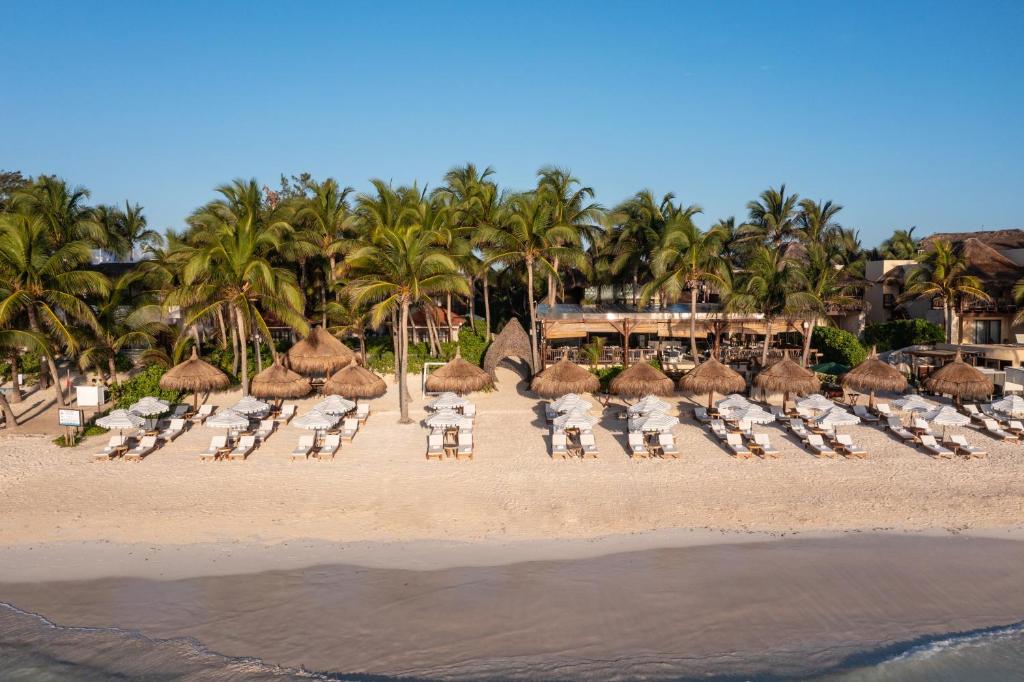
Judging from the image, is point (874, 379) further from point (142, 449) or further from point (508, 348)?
point (142, 449)

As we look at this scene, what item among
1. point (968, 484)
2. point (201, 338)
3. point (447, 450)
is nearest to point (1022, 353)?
point (968, 484)

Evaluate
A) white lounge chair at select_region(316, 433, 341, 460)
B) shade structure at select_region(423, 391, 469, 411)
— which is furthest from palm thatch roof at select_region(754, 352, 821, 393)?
white lounge chair at select_region(316, 433, 341, 460)

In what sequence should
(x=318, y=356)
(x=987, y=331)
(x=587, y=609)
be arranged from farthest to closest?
(x=987, y=331), (x=318, y=356), (x=587, y=609)

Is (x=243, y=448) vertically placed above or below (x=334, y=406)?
below

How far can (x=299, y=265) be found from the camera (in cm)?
3152

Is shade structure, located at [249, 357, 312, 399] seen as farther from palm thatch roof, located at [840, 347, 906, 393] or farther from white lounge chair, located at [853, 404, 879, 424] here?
palm thatch roof, located at [840, 347, 906, 393]

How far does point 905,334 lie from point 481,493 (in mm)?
24885

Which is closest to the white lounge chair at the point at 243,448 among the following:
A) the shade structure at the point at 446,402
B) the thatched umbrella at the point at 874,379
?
the shade structure at the point at 446,402

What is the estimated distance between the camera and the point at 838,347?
2731 cm

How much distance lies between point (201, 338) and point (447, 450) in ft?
59.8

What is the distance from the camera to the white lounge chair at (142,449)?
16031 millimetres

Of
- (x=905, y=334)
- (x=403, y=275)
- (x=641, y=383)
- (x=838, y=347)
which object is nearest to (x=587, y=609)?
(x=641, y=383)

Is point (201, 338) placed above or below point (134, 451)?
above

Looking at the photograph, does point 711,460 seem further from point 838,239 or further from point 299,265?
point 838,239
